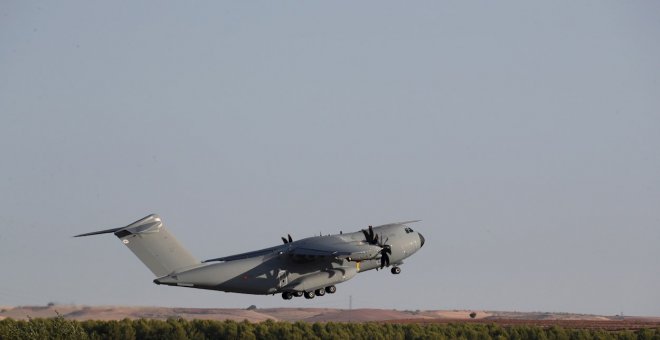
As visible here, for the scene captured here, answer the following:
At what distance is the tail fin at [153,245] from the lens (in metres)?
74.4

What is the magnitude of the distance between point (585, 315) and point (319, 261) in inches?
3156

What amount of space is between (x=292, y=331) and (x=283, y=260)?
6474mm

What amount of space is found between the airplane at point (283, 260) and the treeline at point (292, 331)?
12.7 feet

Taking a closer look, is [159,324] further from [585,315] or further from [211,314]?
[585,315]

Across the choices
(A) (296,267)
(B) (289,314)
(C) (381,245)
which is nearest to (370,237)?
(C) (381,245)

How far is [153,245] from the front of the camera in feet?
246

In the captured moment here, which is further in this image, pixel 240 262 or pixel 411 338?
pixel 411 338

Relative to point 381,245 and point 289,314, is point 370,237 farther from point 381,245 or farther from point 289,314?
point 289,314

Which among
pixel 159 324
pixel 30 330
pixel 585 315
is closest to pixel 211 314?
pixel 585 315

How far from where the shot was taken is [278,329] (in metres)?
84.8

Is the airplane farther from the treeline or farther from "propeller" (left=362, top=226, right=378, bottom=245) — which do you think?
the treeline

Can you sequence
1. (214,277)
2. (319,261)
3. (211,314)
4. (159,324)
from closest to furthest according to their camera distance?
(214,277)
(319,261)
(159,324)
(211,314)

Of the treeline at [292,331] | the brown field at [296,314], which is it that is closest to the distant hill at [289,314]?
the brown field at [296,314]

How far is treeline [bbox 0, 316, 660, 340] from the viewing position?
81.9 metres
